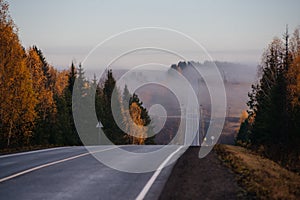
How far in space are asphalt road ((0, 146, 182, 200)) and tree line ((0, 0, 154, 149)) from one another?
14.4 metres

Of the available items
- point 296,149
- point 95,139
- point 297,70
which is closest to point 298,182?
point 296,149

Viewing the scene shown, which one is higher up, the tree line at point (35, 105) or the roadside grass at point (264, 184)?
the tree line at point (35, 105)

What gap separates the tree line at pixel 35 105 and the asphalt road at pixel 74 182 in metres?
14.4

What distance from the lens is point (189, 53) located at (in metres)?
25.3

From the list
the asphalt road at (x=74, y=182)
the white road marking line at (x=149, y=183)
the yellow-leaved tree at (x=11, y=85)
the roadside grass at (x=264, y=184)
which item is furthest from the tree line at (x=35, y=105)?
the roadside grass at (x=264, y=184)

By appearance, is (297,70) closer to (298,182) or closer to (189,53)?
(189,53)

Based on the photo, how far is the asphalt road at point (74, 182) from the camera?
7.78m

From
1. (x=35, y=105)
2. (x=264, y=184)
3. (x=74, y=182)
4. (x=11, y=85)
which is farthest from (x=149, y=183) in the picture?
(x=35, y=105)

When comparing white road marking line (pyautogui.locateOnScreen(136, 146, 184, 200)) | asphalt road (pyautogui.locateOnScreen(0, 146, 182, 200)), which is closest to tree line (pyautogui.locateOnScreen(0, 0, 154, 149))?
asphalt road (pyautogui.locateOnScreen(0, 146, 182, 200))

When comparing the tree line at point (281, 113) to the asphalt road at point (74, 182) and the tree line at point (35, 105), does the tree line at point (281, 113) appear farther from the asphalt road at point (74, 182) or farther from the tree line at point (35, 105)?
the tree line at point (35, 105)

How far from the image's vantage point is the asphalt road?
25.5 ft

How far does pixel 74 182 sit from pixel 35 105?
2081 cm

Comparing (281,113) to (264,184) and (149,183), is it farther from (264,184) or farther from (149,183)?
(149,183)

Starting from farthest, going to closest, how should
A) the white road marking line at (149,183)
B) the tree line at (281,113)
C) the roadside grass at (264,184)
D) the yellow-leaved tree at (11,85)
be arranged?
1. the yellow-leaved tree at (11,85)
2. the tree line at (281,113)
3. the roadside grass at (264,184)
4. the white road marking line at (149,183)
